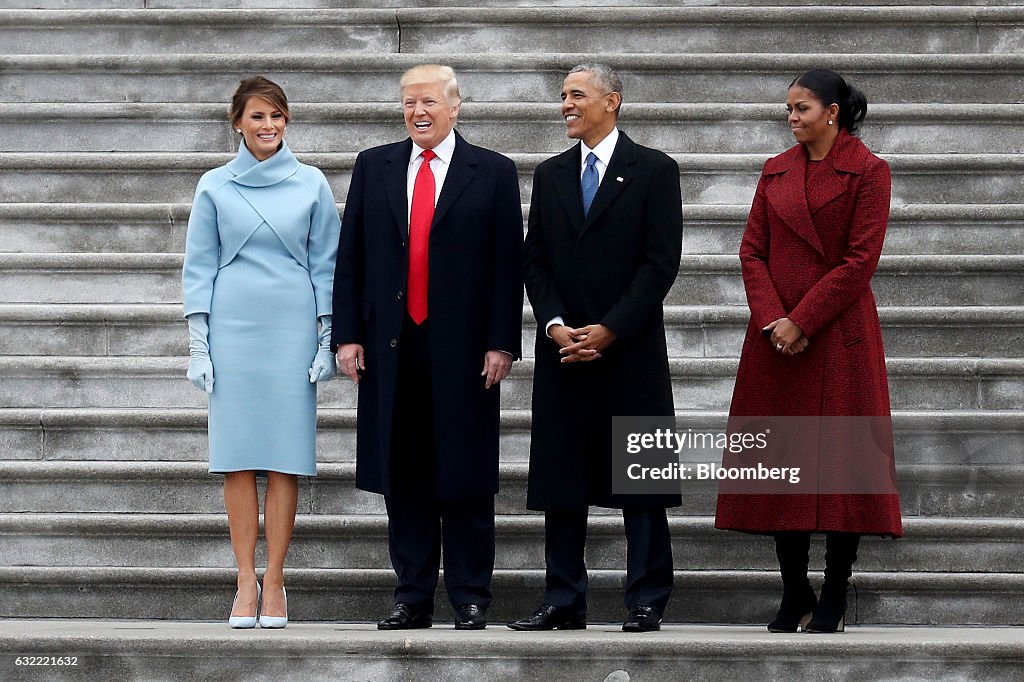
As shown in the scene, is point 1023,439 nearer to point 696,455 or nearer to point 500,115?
point 696,455

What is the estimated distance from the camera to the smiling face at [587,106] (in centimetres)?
504

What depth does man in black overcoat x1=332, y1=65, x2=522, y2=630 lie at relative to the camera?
5.02 meters

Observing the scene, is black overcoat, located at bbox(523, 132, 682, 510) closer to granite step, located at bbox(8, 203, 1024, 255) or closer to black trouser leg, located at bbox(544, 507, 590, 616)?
black trouser leg, located at bbox(544, 507, 590, 616)

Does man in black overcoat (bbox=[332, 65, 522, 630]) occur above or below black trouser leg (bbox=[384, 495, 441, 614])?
above

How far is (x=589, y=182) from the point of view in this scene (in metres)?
5.11

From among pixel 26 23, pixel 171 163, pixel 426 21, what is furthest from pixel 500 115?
pixel 26 23

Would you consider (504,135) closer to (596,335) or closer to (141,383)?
(141,383)

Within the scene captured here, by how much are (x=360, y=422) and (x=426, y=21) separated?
125 inches

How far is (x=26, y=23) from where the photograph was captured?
779 centimetres

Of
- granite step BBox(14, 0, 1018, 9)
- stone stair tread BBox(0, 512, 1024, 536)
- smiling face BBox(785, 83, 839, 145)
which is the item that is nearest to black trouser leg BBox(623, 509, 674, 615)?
stone stair tread BBox(0, 512, 1024, 536)

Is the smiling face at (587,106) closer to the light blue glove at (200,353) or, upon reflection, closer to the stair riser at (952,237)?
the light blue glove at (200,353)

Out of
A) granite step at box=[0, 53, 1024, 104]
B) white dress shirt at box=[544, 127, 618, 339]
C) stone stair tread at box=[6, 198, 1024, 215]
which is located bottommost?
stone stair tread at box=[6, 198, 1024, 215]

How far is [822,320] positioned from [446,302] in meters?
1.22

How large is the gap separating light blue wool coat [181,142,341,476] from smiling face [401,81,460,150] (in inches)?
16.1
